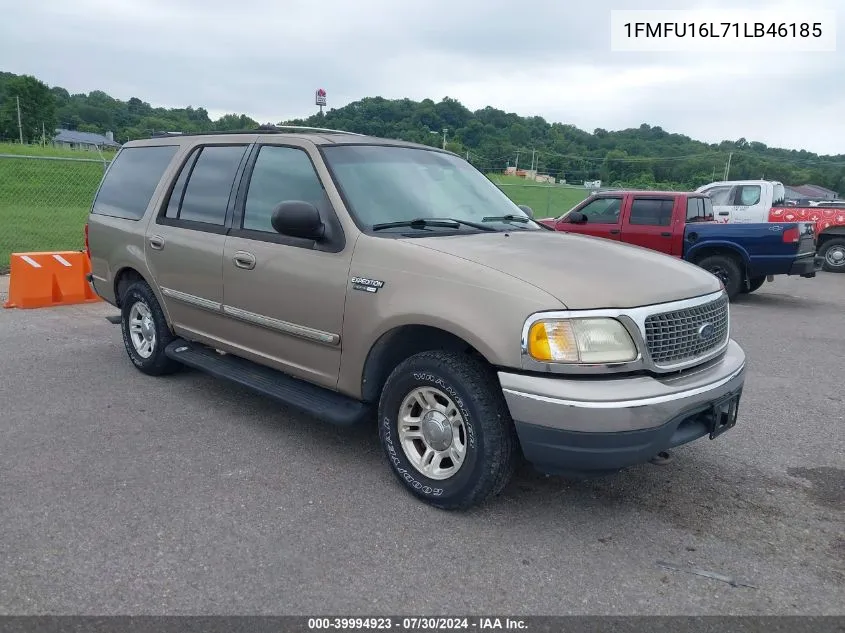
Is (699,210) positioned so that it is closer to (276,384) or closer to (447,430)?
(276,384)

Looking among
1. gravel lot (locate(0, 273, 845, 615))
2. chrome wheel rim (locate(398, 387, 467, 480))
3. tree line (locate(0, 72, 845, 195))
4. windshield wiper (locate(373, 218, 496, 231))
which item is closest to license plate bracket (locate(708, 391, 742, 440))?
gravel lot (locate(0, 273, 845, 615))

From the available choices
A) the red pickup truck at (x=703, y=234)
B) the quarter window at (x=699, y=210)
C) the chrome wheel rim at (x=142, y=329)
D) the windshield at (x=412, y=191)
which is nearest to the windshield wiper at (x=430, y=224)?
the windshield at (x=412, y=191)

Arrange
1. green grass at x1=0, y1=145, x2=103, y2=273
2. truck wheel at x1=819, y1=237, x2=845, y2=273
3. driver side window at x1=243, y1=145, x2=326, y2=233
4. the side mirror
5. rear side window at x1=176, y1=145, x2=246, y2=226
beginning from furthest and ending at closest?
truck wheel at x1=819, y1=237, x2=845, y2=273
green grass at x1=0, y1=145, x2=103, y2=273
rear side window at x1=176, y1=145, x2=246, y2=226
driver side window at x1=243, y1=145, x2=326, y2=233
the side mirror

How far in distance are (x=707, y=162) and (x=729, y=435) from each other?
129 feet

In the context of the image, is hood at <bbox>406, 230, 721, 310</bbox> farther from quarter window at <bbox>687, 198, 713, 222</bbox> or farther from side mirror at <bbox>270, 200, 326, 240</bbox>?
quarter window at <bbox>687, 198, 713, 222</bbox>

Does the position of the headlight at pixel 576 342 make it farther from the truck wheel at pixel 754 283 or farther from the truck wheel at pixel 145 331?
the truck wheel at pixel 754 283

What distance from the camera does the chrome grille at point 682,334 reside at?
326 centimetres

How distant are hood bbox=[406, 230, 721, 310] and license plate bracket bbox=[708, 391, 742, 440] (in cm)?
54

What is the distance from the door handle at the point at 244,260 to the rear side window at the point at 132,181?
4.82 ft

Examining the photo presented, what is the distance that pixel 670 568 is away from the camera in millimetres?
3121

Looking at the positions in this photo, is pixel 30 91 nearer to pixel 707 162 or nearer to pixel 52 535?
pixel 707 162

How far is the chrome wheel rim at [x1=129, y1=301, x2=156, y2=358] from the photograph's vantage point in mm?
5746

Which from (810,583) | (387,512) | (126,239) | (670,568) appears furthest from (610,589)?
(126,239)

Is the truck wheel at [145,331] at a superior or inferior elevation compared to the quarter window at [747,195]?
inferior
